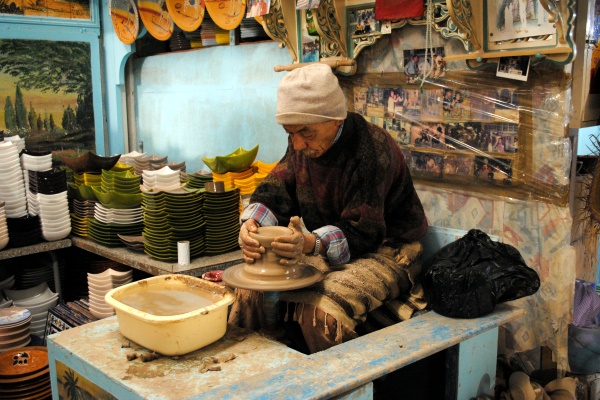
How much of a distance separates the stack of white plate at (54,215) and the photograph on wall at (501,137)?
3524mm

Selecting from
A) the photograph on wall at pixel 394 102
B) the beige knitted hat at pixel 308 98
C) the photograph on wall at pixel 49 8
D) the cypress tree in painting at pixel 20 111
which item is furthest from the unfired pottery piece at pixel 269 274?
the photograph on wall at pixel 49 8

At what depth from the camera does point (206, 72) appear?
6.38 m

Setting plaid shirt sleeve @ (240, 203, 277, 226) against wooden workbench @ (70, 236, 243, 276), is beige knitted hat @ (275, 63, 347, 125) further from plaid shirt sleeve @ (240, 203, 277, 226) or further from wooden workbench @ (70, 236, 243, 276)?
wooden workbench @ (70, 236, 243, 276)

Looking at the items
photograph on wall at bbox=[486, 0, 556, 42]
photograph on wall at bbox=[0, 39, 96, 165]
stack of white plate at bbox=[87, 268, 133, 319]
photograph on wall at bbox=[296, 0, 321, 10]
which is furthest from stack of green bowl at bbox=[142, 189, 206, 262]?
photograph on wall at bbox=[0, 39, 96, 165]

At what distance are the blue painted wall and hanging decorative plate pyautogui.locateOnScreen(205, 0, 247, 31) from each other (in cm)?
31

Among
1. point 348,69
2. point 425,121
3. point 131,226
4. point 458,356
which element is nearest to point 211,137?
point 131,226

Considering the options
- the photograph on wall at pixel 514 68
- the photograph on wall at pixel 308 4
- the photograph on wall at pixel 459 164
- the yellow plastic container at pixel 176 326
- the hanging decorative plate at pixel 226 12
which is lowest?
the yellow plastic container at pixel 176 326

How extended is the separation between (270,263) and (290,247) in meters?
0.13

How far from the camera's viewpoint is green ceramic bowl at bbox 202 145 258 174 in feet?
16.1

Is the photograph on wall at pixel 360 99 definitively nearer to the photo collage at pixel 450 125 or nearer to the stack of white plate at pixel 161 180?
the photo collage at pixel 450 125

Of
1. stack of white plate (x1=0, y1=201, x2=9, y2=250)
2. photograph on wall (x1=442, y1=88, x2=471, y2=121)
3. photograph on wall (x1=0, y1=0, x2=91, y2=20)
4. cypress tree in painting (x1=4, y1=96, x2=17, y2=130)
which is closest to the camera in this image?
photograph on wall (x1=442, y1=88, x2=471, y2=121)

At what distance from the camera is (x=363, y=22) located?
425cm

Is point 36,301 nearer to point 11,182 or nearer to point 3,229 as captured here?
point 3,229

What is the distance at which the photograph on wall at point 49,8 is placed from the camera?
23.5 ft
